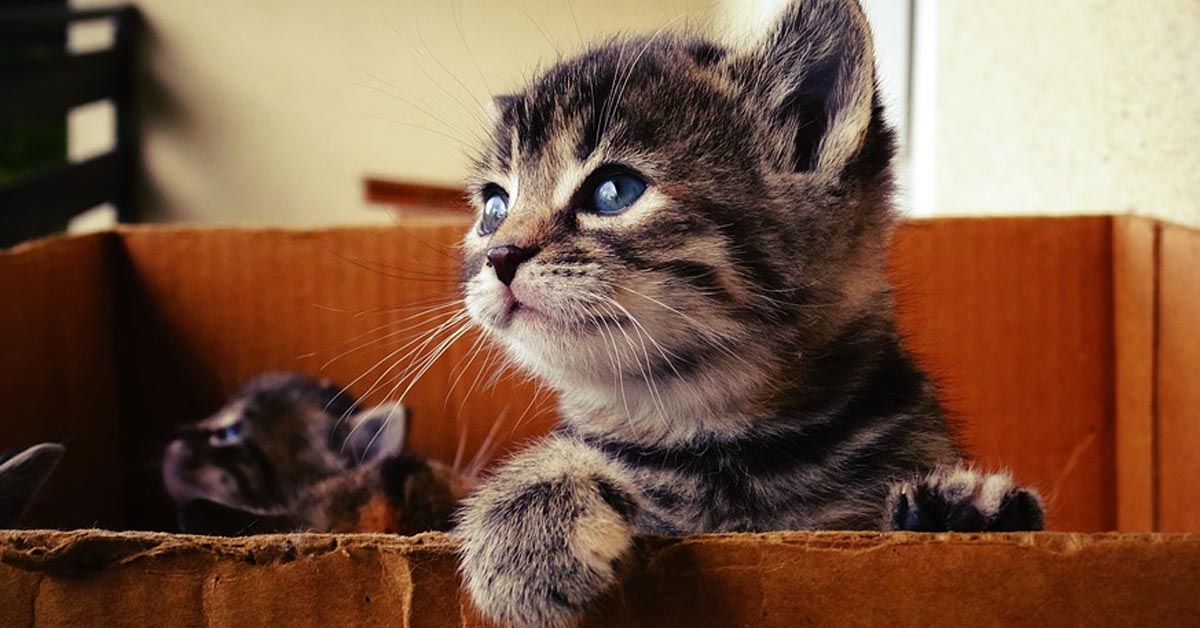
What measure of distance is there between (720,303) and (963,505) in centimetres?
23

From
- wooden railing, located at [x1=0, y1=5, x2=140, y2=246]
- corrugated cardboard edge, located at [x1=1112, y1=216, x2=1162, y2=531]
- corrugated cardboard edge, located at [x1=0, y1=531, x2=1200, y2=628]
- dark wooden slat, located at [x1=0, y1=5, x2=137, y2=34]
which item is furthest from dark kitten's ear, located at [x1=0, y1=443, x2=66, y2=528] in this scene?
dark wooden slat, located at [x1=0, y1=5, x2=137, y2=34]

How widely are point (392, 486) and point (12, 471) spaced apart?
17.0 inches

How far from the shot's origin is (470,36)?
2463 millimetres

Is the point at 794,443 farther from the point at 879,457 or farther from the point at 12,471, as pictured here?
the point at 12,471

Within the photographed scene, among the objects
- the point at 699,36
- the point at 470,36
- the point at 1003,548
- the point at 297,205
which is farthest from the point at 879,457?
the point at 297,205

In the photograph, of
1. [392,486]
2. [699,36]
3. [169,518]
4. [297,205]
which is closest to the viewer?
[699,36]

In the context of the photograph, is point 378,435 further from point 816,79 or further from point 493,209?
point 816,79

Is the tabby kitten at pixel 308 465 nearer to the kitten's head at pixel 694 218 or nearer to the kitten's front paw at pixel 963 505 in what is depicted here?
the kitten's head at pixel 694 218

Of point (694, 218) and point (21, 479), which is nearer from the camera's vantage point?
point (694, 218)

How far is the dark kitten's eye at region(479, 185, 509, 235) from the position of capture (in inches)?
38.6

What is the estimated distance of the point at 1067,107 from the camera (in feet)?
5.05

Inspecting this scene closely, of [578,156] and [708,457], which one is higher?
[578,156]

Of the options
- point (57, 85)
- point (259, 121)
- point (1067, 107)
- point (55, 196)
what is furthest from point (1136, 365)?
point (259, 121)

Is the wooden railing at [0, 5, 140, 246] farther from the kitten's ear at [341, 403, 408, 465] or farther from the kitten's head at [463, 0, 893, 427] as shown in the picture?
the kitten's head at [463, 0, 893, 427]
